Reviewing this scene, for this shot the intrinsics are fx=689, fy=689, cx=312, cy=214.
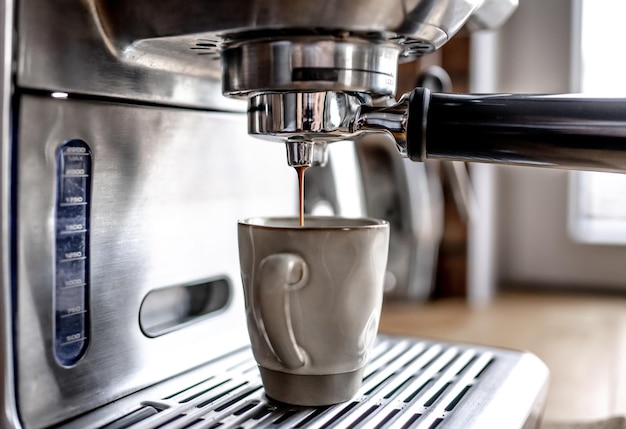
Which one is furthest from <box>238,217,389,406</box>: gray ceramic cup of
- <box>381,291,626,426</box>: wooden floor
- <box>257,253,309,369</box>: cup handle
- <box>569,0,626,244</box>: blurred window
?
<box>569,0,626,244</box>: blurred window

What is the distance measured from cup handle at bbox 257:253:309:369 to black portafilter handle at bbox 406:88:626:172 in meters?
0.08

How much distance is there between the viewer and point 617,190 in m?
1.04

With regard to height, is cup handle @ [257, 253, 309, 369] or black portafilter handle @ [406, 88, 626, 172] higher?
black portafilter handle @ [406, 88, 626, 172]

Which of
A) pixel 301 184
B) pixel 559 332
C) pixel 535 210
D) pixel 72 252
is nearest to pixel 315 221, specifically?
pixel 301 184

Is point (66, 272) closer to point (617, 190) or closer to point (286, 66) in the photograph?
point (286, 66)

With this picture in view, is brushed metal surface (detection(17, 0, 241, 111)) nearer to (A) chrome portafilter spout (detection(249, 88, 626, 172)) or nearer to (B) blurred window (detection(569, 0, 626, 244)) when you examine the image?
(A) chrome portafilter spout (detection(249, 88, 626, 172))

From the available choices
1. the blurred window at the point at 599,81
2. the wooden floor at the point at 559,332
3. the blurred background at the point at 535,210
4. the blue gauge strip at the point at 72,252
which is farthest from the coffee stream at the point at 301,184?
the blurred window at the point at 599,81

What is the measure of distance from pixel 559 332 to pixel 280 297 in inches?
Answer: 21.6

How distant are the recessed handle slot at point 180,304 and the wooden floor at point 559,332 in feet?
0.81

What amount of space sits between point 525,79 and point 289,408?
82cm

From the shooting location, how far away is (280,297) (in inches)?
12.6

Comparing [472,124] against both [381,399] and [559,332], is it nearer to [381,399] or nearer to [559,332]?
[381,399]

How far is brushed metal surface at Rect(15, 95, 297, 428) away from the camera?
32cm

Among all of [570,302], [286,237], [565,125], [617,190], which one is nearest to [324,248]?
[286,237]
